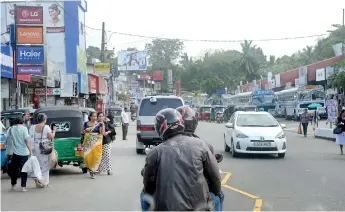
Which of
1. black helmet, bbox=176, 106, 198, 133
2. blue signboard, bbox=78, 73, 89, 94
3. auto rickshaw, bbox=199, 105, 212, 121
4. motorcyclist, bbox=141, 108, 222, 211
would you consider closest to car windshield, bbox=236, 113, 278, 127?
black helmet, bbox=176, 106, 198, 133

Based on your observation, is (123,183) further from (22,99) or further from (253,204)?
(22,99)

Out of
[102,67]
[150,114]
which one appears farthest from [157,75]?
[150,114]

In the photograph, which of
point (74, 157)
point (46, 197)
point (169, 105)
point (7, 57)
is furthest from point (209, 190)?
point (7, 57)

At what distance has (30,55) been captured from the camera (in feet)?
78.2

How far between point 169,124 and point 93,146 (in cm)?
874

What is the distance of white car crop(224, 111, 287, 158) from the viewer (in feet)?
54.5

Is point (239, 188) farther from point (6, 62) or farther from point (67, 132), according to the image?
point (6, 62)

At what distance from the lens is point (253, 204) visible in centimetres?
902

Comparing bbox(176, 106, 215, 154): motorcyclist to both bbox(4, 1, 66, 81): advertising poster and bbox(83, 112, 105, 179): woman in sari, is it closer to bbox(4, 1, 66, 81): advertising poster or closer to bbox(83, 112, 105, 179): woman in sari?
bbox(83, 112, 105, 179): woman in sari

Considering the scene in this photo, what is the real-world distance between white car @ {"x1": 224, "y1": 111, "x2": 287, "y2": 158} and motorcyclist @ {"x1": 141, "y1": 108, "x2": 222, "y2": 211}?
12611mm

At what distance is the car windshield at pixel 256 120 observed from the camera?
17750 mm

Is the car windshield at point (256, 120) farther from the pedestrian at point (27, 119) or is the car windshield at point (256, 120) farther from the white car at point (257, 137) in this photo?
the pedestrian at point (27, 119)

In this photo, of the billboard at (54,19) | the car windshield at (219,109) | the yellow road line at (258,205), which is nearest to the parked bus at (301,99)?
the car windshield at (219,109)

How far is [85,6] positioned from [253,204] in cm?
4563
